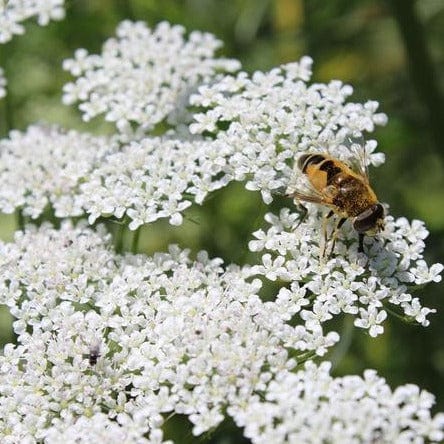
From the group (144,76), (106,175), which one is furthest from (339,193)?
(144,76)

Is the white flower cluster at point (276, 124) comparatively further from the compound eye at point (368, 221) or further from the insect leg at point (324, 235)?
the compound eye at point (368, 221)

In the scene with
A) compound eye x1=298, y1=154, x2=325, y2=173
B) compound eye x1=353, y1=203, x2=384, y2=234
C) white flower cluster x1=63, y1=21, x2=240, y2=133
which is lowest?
compound eye x1=353, y1=203, x2=384, y2=234

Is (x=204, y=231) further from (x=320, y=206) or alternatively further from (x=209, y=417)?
(x=209, y=417)

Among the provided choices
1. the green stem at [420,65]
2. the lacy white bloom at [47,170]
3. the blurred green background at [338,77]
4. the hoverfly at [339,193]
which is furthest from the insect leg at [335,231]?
the green stem at [420,65]

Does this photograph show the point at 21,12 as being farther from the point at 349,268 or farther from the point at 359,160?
the point at 349,268

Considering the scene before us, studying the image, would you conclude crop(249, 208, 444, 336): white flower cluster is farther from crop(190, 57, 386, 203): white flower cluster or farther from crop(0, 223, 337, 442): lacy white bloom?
crop(190, 57, 386, 203): white flower cluster

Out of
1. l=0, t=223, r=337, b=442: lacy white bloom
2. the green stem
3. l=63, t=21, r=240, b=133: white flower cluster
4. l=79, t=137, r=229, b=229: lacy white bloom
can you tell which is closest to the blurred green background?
the green stem
